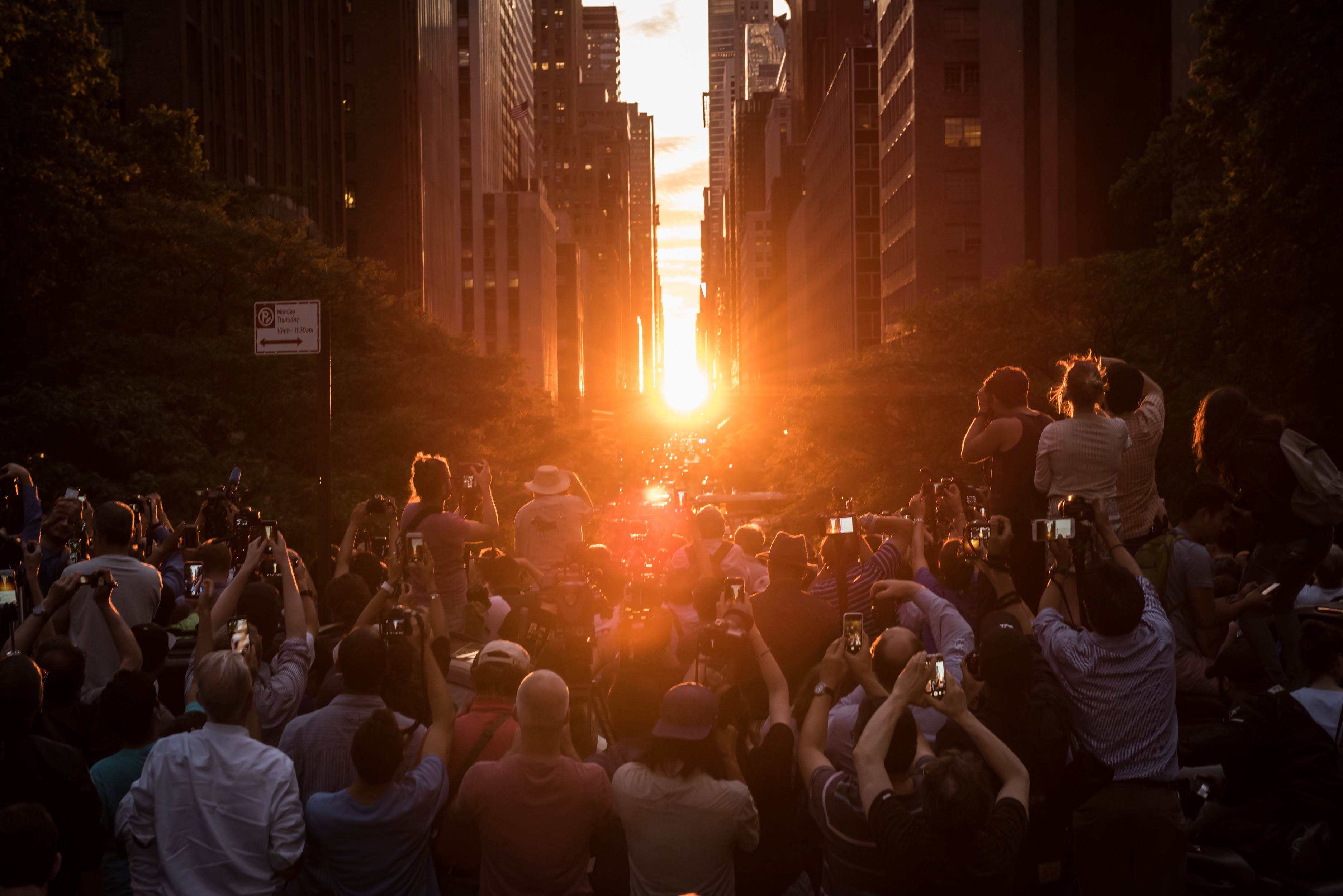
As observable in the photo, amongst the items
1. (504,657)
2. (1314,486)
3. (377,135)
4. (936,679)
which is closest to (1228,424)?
(1314,486)

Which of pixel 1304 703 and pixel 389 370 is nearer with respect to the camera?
pixel 1304 703

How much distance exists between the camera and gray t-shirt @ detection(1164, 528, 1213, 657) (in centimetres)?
705

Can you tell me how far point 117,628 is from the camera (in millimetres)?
6125

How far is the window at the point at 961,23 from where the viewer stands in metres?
84.0

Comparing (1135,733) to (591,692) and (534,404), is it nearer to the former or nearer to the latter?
(591,692)

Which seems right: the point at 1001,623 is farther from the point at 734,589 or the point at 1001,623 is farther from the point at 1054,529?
the point at 734,589

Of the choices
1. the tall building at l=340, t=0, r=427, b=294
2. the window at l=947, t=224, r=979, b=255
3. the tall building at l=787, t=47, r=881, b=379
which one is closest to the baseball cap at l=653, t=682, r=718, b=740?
the window at l=947, t=224, r=979, b=255

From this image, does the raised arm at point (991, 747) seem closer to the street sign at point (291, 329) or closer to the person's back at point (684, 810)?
the person's back at point (684, 810)

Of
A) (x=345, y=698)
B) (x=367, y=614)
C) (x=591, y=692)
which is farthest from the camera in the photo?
(x=591, y=692)

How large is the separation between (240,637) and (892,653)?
302cm

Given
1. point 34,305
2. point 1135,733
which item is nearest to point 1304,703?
point 1135,733

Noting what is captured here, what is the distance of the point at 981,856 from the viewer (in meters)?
4.44

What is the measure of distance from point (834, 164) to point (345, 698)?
Answer: 11755cm

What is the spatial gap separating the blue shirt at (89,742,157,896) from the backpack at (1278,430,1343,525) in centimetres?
650
